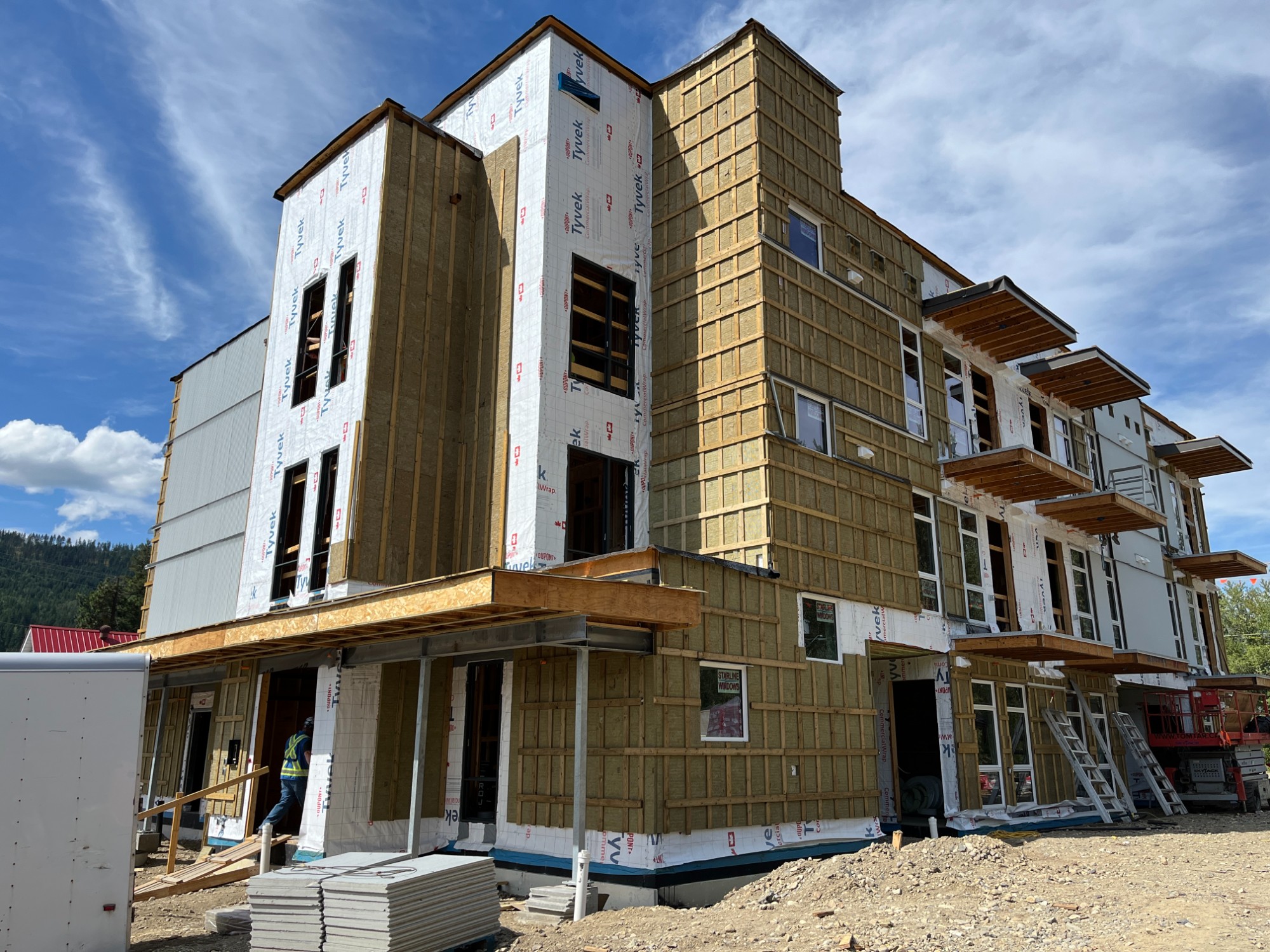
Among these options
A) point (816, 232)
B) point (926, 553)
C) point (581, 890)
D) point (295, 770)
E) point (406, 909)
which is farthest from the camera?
point (926, 553)

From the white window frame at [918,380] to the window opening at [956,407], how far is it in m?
0.91

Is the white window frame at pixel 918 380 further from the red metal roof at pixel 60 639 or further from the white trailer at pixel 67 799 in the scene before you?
the red metal roof at pixel 60 639

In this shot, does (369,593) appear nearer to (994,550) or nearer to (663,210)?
(663,210)

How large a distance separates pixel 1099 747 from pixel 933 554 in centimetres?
763

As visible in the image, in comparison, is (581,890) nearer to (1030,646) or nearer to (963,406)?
(1030,646)

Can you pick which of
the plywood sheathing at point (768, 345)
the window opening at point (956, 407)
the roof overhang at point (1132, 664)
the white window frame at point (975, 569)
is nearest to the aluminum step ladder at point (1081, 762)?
the roof overhang at point (1132, 664)

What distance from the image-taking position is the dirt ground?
8.73 meters

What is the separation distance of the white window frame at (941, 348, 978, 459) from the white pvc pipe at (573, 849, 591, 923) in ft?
41.4

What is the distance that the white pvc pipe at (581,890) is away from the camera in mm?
10695

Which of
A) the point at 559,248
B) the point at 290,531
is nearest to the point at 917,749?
the point at 559,248

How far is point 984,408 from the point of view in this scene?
22.0 meters

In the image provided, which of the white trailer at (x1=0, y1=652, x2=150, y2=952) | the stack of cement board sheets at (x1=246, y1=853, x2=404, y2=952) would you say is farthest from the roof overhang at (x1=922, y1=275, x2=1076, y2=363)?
the white trailer at (x1=0, y1=652, x2=150, y2=952)

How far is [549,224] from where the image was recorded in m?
16.7

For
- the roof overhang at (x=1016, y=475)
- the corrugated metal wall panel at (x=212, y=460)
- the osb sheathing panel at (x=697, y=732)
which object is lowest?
the osb sheathing panel at (x=697, y=732)
